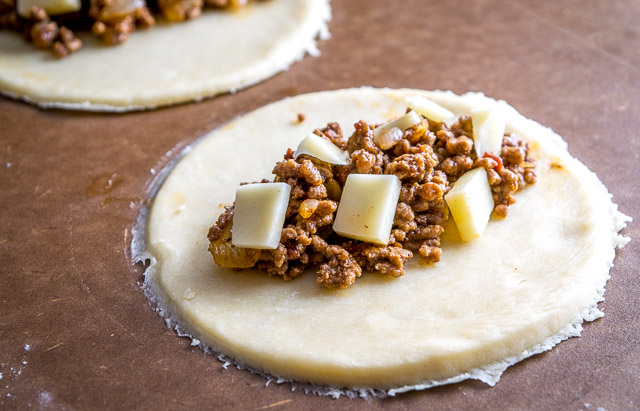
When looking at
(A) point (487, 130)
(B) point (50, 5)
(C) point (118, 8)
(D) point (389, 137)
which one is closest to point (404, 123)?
(D) point (389, 137)

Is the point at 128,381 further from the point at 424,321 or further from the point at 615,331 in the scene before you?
the point at 615,331

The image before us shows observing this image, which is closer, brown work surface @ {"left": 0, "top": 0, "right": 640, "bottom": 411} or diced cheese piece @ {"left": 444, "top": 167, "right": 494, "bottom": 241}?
brown work surface @ {"left": 0, "top": 0, "right": 640, "bottom": 411}

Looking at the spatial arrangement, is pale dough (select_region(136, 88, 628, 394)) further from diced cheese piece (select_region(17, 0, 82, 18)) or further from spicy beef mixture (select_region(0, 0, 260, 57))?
diced cheese piece (select_region(17, 0, 82, 18))

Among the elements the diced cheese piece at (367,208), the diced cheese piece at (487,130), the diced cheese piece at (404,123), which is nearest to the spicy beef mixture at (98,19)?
the diced cheese piece at (404,123)

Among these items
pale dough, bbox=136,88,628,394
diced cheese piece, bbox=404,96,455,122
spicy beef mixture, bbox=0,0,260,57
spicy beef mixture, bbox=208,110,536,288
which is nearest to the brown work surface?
pale dough, bbox=136,88,628,394

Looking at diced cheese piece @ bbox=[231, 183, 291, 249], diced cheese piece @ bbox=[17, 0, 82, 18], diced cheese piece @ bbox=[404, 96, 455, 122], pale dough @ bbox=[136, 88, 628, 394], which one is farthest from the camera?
diced cheese piece @ bbox=[17, 0, 82, 18]

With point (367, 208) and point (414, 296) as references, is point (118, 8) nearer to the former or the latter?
point (367, 208)
